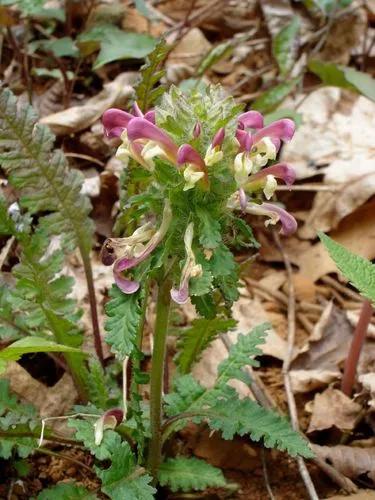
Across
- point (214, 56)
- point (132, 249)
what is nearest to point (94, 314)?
point (132, 249)

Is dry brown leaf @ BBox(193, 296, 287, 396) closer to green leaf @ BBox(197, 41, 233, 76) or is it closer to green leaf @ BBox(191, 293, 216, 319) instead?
green leaf @ BBox(191, 293, 216, 319)

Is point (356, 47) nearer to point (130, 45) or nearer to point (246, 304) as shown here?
point (130, 45)

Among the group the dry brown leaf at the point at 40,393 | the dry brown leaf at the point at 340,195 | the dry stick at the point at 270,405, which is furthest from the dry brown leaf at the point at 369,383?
the dry brown leaf at the point at 40,393

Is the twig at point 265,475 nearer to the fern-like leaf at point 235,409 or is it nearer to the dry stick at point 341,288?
the fern-like leaf at point 235,409

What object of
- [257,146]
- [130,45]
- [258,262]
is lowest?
[258,262]

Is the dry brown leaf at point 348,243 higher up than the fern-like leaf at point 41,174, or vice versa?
the fern-like leaf at point 41,174

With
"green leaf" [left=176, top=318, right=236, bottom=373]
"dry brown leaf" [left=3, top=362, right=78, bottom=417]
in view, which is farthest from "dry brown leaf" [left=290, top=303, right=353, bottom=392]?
"dry brown leaf" [left=3, top=362, right=78, bottom=417]

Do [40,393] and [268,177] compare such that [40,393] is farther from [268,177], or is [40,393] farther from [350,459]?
[268,177]

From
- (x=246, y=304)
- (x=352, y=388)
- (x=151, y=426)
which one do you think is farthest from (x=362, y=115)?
(x=151, y=426)
